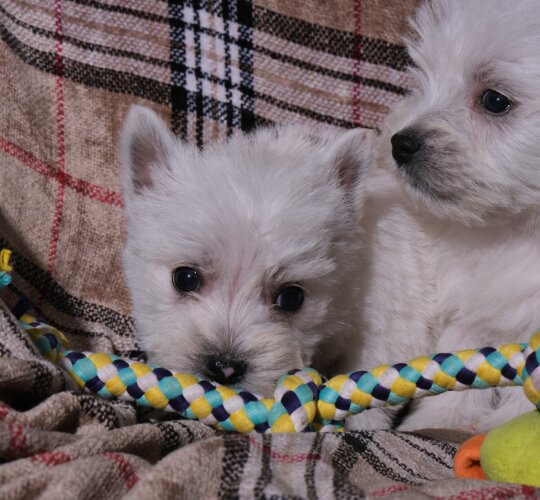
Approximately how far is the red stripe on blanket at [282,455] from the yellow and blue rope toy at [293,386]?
194 millimetres

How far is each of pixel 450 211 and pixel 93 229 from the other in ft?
3.71

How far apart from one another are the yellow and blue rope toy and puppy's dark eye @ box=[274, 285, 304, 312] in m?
0.30

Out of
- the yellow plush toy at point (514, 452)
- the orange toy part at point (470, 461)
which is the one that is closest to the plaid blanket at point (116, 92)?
the orange toy part at point (470, 461)

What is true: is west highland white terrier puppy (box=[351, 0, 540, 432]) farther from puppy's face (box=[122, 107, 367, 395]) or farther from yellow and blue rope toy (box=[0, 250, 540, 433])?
yellow and blue rope toy (box=[0, 250, 540, 433])

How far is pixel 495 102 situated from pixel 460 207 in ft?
0.97

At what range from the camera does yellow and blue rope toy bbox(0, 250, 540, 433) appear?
1.45 metres

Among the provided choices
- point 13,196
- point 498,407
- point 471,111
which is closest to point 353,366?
point 498,407

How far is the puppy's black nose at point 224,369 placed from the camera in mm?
1685

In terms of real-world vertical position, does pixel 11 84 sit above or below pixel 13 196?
above

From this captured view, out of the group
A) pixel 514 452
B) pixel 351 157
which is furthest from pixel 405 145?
pixel 514 452

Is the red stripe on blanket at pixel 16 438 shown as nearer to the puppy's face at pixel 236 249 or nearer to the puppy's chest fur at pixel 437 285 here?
the puppy's face at pixel 236 249

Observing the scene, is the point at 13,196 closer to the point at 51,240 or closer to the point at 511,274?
the point at 51,240

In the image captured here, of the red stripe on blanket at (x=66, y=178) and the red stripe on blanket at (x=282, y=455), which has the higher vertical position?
the red stripe on blanket at (x=282, y=455)

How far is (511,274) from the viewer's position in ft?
6.52
